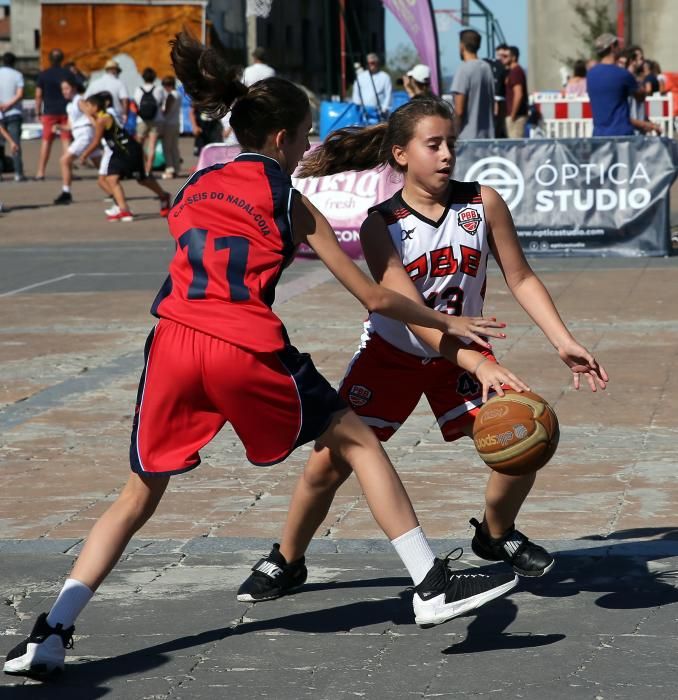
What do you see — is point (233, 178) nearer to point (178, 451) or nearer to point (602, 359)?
point (178, 451)

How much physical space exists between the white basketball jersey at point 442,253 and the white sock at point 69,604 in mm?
1347

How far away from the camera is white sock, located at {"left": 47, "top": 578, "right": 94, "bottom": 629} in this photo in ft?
13.8

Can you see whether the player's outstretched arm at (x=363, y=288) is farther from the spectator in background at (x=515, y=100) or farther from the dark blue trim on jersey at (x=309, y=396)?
the spectator in background at (x=515, y=100)

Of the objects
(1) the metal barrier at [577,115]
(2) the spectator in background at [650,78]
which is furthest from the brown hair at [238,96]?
(2) the spectator in background at [650,78]

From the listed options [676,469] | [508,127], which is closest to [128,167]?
[508,127]

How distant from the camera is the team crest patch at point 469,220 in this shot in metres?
4.89

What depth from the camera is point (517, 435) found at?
4.47 meters

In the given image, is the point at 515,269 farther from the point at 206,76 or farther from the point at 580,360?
the point at 206,76

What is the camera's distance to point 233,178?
4355 millimetres

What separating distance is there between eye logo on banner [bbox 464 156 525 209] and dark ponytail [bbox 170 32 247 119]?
9.95 m

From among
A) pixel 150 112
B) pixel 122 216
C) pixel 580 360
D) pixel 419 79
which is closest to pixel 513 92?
pixel 419 79

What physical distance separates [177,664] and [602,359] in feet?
17.4

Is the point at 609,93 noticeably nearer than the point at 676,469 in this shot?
No

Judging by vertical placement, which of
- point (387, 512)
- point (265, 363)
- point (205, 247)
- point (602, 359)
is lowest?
point (602, 359)
